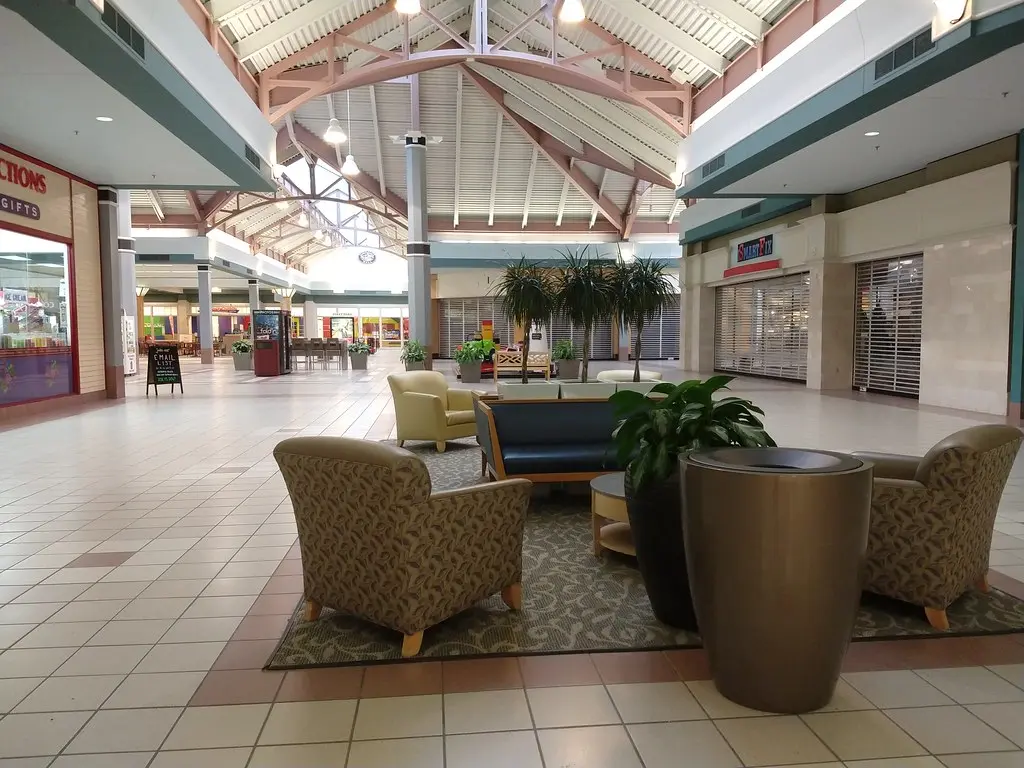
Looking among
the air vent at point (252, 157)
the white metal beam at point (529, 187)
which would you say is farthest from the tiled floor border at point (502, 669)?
the white metal beam at point (529, 187)

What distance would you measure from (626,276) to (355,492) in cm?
428

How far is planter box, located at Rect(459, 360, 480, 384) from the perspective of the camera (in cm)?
1513

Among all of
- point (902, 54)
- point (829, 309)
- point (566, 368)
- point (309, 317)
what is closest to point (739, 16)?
point (902, 54)

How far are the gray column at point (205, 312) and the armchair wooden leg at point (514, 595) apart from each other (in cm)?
2181


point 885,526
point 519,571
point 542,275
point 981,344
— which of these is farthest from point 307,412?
point 981,344

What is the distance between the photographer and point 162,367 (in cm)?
1216

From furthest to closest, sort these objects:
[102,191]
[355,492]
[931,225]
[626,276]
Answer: [102,191] → [931,225] → [626,276] → [355,492]

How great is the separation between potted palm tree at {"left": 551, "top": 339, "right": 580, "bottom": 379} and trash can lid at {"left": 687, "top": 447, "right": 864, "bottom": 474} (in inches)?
581

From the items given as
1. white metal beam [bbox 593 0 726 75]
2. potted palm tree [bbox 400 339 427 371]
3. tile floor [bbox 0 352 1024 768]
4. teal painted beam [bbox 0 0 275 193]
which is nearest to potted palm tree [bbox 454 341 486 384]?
potted palm tree [bbox 400 339 427 371]

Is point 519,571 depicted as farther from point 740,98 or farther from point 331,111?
point 331,111

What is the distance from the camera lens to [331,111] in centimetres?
1758

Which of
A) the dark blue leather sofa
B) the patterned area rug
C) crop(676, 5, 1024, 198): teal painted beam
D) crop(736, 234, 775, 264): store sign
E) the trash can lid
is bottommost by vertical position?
the patterned area rug

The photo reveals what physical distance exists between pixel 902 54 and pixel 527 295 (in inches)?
162

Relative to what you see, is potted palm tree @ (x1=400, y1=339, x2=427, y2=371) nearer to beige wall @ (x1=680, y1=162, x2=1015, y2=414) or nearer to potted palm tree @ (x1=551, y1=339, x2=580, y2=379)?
potted palm tree @ (x1=551, y1=339, x2=580, y2=379)
